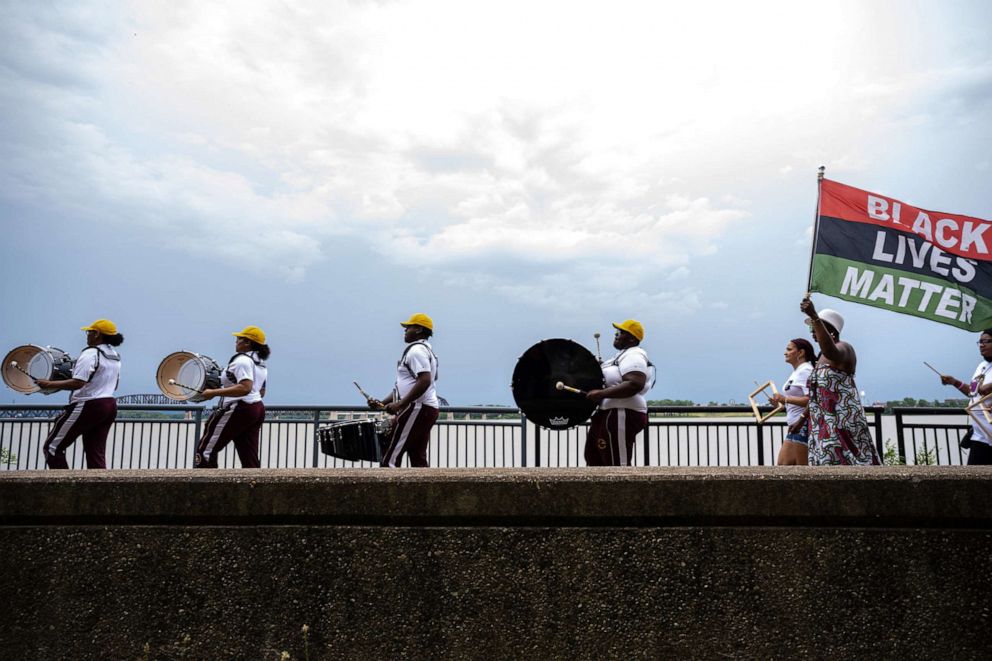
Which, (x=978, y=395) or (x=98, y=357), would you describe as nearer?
(x=978, y=395)

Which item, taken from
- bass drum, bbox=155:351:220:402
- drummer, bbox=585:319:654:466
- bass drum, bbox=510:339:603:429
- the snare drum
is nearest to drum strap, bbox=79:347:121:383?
bass drum, bbox=155:351:220:402

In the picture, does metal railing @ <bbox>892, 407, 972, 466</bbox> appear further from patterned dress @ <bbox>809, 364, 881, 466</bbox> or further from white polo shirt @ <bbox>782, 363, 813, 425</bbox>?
patterned dress @ <bbox>809, 364, 881, 466</bbox>

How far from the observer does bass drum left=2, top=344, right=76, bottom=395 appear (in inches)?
361

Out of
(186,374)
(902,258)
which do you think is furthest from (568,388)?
(186,374)

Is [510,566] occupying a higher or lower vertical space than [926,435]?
lower

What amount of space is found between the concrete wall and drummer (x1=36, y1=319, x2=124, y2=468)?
21.1 feet

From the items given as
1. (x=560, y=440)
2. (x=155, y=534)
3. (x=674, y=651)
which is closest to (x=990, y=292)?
(x=560, y=440)

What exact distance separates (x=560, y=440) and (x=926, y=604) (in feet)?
26.6

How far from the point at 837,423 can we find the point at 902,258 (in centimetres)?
292

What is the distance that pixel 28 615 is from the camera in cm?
244

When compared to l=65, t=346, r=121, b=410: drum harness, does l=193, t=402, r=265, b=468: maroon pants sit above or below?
below

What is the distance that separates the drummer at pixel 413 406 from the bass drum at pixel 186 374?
110 inches

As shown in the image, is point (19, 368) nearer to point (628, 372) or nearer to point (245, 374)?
point (245, 374)

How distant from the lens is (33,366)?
9.26 m
